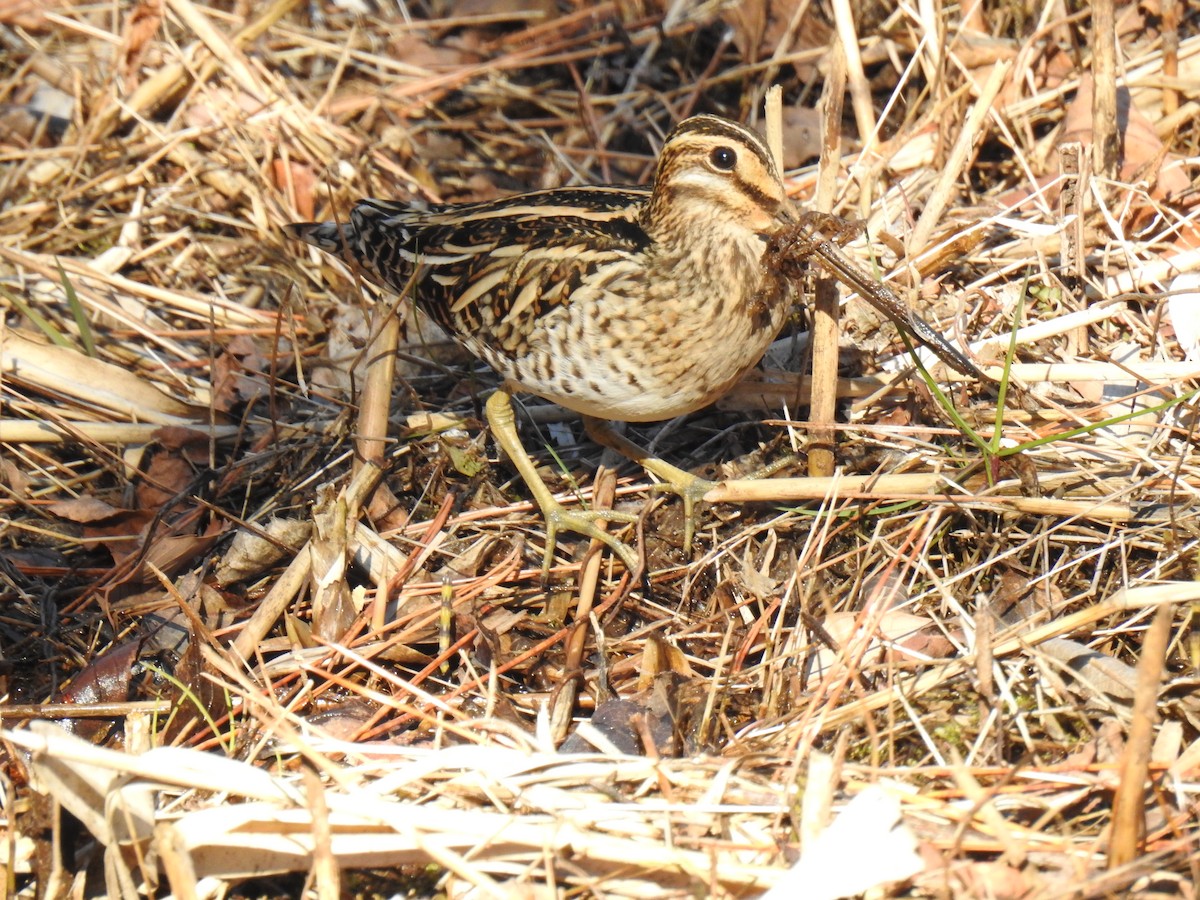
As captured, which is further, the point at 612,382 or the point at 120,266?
the point at 120,266

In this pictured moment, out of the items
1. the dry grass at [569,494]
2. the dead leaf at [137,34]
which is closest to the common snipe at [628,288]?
the dry grass at [569,494]

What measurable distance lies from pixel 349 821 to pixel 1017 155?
3.24 metres

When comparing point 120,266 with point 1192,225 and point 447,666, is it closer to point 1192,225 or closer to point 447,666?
point 447,666

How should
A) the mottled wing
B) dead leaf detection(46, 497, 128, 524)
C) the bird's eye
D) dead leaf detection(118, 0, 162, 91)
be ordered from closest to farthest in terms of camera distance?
the bird's eye, the mottled wing, dead leaf detection(46, 497, 128, 524), dead leaf detection(118, 0, 162, 91)

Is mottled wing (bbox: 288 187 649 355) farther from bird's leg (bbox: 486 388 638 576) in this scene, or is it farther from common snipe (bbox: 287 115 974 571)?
bird's leg (bbox: 486 388 638 576)

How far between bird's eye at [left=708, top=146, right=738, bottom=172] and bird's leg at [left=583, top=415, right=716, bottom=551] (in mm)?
950

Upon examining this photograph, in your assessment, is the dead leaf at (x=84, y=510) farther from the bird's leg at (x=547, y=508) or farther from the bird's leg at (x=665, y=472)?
the bird's leg at (x=665, y=472)

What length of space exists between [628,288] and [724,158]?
0.46m

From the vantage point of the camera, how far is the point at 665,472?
Answer: 13.5 ft

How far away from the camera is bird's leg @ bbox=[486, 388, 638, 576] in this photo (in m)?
3.92

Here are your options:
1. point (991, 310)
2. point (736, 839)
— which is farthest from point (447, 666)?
point (991, 310)

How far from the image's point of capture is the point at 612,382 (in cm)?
371

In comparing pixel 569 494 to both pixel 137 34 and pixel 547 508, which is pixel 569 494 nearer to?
pixel 547 508

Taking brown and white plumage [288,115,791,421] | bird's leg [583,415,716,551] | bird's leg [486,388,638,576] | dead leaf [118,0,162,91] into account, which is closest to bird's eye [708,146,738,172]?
brown and white plumage [288,115,791,421]
